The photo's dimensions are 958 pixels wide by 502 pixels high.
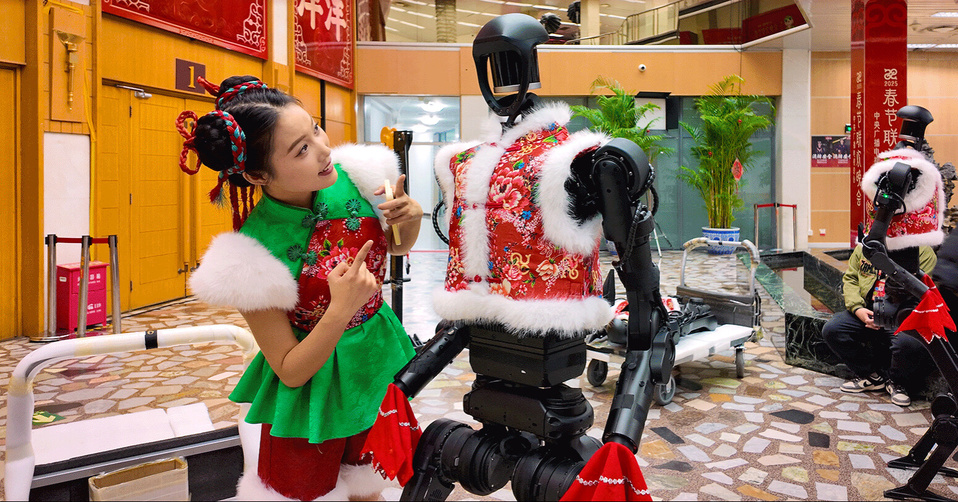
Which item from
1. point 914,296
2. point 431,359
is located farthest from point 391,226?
point 914,296

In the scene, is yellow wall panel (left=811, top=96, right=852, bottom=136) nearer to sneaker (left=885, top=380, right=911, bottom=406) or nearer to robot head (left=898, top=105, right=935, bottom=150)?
sneaker (left=885, top=380, right=911, bottom=406)

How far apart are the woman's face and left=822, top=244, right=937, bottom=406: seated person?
13.3 feet

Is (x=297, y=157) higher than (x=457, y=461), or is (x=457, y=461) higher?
(x=297, y=157)

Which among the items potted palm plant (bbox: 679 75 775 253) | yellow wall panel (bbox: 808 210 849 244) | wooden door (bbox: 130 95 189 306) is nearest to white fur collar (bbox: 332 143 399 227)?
wooden door (bbox: 130 95 189 306)

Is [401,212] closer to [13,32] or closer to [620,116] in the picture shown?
[13,32]

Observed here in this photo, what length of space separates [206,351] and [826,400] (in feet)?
16.4

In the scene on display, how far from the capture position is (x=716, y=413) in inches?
173

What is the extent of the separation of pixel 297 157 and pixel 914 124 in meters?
3.94

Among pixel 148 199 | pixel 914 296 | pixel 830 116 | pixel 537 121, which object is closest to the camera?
pixel 537 121

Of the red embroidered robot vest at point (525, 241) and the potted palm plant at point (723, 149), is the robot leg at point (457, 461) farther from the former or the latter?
the potted palm plant at point (723, 149)

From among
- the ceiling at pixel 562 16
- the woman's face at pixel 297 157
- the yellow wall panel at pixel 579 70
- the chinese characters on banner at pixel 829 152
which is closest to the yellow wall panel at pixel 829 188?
the chinese characters on banner at pixel 829 152

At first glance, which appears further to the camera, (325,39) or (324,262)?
(325,39)

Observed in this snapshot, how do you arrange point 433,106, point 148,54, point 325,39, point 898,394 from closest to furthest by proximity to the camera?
point 898,394 < point 148,54 < point 325,39 < point 433,106

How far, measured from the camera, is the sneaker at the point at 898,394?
4.44m
